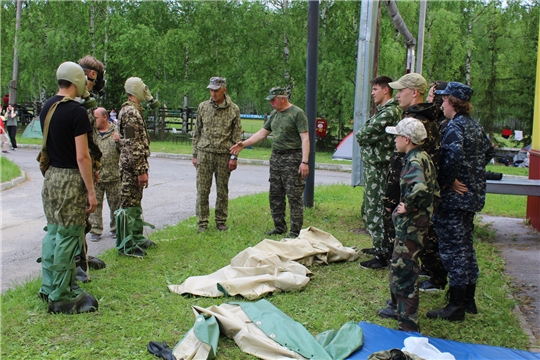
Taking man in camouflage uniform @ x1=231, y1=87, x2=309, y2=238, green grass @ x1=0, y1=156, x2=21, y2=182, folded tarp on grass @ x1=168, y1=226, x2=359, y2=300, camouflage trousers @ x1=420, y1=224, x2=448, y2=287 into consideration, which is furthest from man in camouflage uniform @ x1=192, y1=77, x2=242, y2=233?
green grass @ x1=0, y1=156, x2=21, y2=182

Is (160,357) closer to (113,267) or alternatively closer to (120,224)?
(113,267)

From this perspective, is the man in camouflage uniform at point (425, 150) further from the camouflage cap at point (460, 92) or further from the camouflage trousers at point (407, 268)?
the camouflage trousers at point (407, 268)

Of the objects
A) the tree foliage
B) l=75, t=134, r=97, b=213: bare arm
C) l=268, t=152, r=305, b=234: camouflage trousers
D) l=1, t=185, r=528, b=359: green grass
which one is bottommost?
l=1, t=185, r=528, b=359: green grass

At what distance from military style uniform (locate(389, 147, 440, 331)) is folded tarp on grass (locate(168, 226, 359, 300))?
1232 mm

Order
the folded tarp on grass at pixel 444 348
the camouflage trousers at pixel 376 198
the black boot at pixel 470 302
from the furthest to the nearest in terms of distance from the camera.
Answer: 1. the camouflage trousers at pixel 376 198
2. the black boot at pixel 470 302
3. the folded tarp on grass at pixel 444 348

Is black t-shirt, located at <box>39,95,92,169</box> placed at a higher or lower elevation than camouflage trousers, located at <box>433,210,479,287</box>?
higher

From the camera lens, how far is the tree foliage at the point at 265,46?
22.6m

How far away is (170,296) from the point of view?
195 inches

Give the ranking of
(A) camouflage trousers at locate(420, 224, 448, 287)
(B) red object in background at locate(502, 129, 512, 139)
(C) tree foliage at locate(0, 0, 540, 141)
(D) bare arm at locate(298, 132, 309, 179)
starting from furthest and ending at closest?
(B) red object in background at locate(502, 129, 512, 139) → (C) tree foliage at locate(0, 0, 540, 141) → (D) bare arm at locate(298, 132, 309, 179) → (A) camouflage trousers at locate(420, 224, 448, 287)

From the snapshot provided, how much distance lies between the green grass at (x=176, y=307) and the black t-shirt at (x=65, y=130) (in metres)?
1.31

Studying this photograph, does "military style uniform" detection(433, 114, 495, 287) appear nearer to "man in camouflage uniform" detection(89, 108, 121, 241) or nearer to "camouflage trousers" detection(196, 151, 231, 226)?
"camouflage trousers" detection(196, 151, 231, 226)

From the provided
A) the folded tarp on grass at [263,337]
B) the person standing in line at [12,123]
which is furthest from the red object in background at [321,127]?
the folded tarp on grass at [263,337]

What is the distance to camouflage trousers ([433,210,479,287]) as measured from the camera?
4.55 metres

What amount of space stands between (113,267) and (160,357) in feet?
7.74
